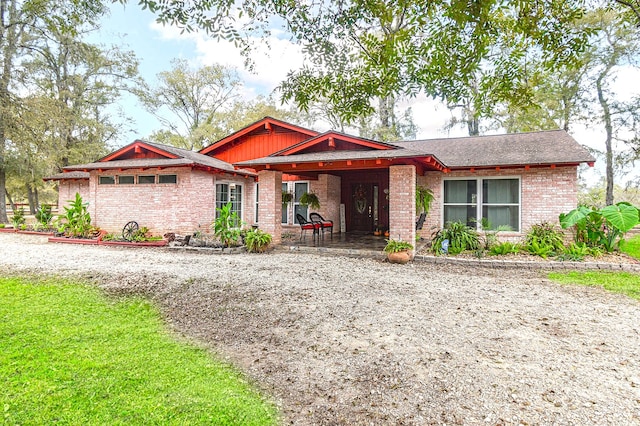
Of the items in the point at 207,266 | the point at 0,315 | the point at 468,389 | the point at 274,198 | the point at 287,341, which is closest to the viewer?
the point at 468,389

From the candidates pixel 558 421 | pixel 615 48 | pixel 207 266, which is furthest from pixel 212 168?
pixel 615 48

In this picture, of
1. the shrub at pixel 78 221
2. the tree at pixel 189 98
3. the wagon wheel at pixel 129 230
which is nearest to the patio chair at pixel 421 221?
the wagon wheel at pixel 129 230

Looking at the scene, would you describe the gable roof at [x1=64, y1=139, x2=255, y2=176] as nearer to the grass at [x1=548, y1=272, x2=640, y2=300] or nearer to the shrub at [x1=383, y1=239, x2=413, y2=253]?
the shrub at [x1=383, y1=239, x2=413, y2=253]

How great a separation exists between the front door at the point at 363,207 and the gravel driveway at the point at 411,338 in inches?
272

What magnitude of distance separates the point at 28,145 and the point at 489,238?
52.4 ft

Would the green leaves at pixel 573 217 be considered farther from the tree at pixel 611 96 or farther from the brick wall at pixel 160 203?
the tree at pixel 611 96

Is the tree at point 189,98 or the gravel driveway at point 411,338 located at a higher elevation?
the tree at point 189,98

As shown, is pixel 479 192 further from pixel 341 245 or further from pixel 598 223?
pixel 341 245

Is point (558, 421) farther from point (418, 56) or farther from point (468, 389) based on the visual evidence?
point (418, 56)

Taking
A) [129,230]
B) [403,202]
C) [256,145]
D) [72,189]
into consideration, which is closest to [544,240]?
[403,202]

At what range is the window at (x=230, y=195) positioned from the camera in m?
13.7

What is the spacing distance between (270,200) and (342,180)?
474 cm

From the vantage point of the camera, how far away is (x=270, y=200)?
10641mm

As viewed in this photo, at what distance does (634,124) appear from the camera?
18.2m
